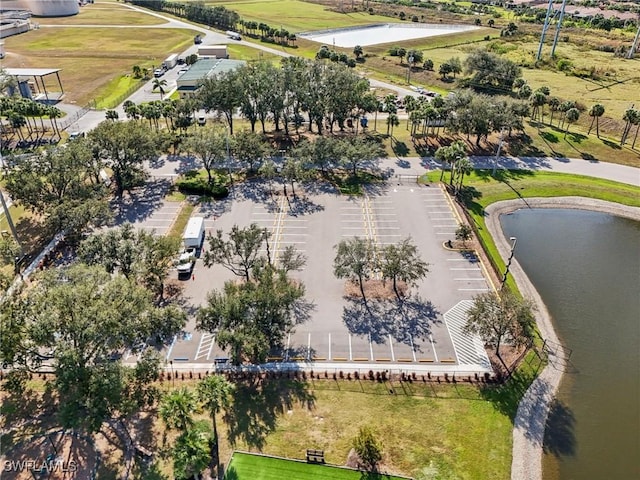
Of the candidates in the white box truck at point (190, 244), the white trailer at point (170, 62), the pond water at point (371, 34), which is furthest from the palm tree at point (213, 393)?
the pond water at point (371, 34)

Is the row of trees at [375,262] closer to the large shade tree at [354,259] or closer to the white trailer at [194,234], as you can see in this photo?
the large shade tree at [354,259]

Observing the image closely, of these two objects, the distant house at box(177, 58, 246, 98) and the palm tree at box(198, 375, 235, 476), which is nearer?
the palm tree at box(198, 375, 235, 476)

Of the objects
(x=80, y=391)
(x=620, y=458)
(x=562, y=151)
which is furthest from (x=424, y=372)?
(x=562, y=151)

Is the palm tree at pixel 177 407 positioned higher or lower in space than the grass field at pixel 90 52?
lower

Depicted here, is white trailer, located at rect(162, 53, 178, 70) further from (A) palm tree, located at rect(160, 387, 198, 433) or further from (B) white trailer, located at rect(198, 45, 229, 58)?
(A) palm tree, located at rect(160, 387, 198, 433)

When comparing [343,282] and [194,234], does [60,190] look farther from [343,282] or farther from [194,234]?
[343,282]

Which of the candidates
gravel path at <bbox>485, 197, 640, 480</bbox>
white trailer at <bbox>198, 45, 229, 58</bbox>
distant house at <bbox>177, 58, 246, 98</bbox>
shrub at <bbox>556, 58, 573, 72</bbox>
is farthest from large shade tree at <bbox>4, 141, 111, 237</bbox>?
shrub at <bbox>556, 58, 573, 72</bbox>

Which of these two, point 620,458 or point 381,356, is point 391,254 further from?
point 620,458

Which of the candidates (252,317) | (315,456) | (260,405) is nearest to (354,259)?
(252,317)
